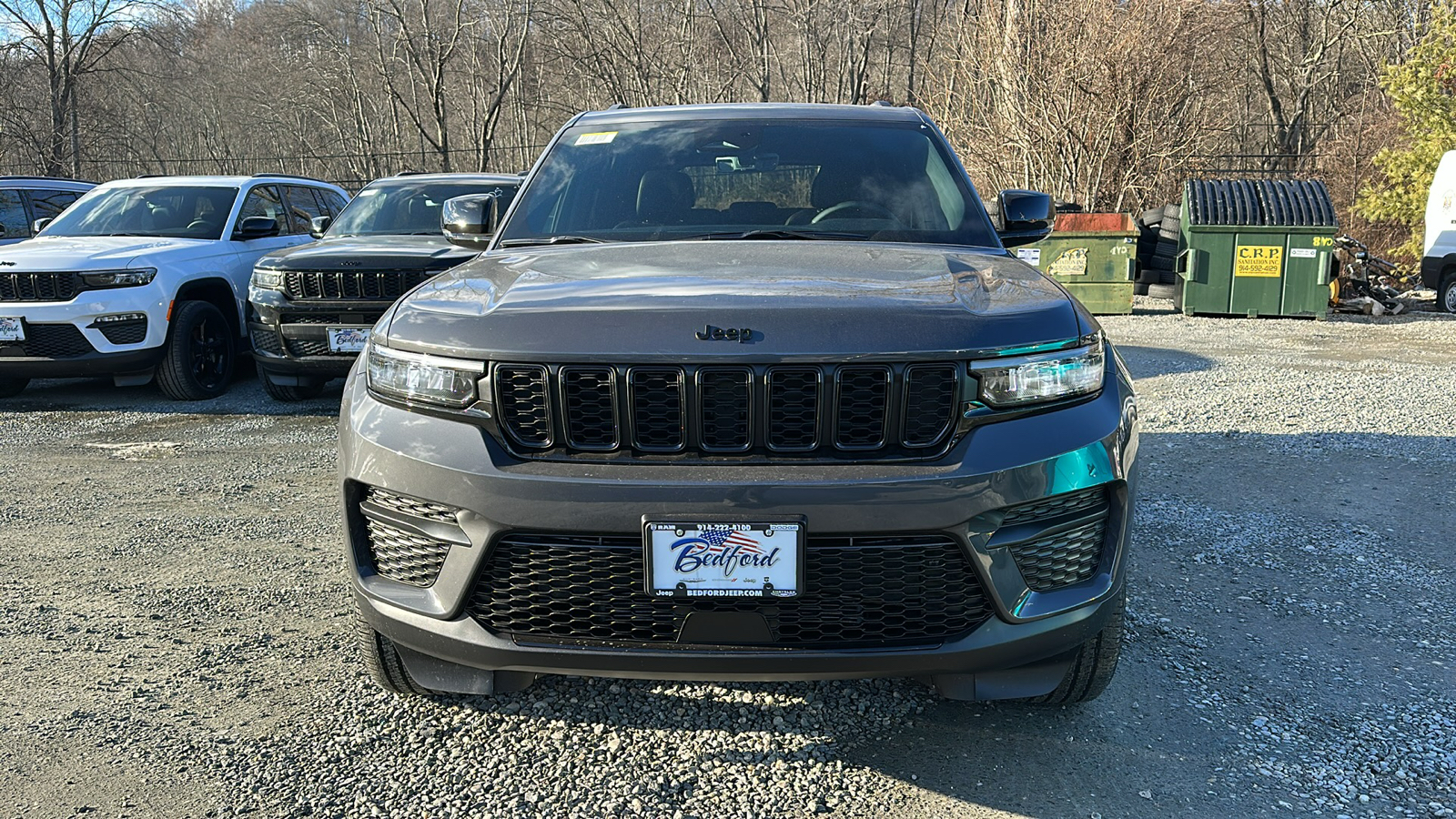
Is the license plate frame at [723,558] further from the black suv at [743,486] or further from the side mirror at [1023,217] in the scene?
the side mirror at [1023,217]

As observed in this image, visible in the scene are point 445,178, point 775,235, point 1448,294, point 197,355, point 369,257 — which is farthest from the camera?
point 1448,294

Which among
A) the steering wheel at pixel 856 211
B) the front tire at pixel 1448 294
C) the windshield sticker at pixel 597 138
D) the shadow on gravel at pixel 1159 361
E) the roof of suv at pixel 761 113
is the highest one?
the roof of suv at pixel 761 113

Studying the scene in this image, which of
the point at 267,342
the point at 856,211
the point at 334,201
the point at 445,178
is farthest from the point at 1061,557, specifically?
the point at 334,201

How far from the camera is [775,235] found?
3.32m

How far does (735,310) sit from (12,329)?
23.3 feet

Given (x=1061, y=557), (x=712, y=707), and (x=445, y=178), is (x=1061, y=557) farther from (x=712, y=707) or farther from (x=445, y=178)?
(x=445, y=178)

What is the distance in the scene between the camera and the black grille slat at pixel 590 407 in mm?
2283

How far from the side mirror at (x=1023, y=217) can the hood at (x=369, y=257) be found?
3.96m

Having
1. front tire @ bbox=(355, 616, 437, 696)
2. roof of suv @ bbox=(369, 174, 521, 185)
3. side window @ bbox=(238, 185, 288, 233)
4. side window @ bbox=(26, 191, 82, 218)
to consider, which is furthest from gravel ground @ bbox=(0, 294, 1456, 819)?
side window @ bbox=(26, 191, 82, 218)

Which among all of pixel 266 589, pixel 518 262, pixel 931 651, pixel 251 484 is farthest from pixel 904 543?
pixel 251 484

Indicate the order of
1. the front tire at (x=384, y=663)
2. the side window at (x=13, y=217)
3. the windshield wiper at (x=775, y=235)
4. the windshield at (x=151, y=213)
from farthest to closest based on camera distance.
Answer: the side window at (x=13, y=217)
the windshield at (x=151, y=213)
the windshield wiper at (x=775, y=235)
the front tire at (x=384, y=663)

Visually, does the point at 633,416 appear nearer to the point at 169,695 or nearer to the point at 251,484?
the point at 169,695

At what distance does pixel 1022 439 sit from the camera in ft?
7.52

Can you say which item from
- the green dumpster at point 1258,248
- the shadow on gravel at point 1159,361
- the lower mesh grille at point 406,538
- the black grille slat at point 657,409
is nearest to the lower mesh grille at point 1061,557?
the black grille slat at point 657,409
